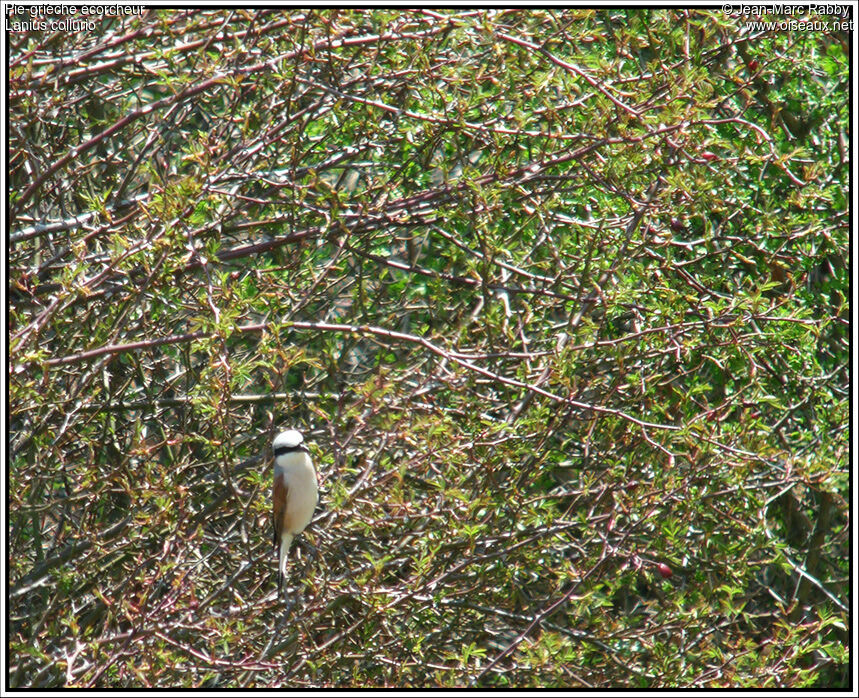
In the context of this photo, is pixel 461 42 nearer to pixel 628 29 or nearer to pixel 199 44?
pixel 628 29

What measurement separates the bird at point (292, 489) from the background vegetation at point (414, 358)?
0.31ft

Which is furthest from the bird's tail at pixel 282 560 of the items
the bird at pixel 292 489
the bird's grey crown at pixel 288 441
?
the bird's grey crown at pixel 288 441

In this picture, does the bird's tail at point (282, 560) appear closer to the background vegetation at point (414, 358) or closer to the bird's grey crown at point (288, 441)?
the background vegetation at point (414, 358)

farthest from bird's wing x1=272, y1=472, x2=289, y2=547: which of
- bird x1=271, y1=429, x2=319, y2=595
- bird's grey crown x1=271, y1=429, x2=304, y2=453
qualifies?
bird's grey crown x1=271, y1=429, x2=304, y2=453

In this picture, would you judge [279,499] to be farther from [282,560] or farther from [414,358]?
Answer: [414,358]

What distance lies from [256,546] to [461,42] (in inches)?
83.2

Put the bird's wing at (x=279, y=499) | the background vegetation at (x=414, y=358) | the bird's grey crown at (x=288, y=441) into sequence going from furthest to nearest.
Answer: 1. the bird's grey crown at (x=288, y=441)
2. the bird's wing at (x=279, y=499)
3. the background vegetation at (x=414, y=358)

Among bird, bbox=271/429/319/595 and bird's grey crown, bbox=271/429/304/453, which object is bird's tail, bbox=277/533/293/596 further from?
bird's grey crown, bbox=271/429/304/453

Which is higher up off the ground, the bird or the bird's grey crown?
the bird's grey crown

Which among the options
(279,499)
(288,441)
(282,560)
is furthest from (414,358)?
(282,560)

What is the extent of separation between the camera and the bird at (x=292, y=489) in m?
3.68

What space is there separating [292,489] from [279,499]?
125 mm

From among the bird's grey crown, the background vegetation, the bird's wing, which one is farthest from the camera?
the bird's grey crown

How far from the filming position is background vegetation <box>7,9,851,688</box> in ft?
11.0
